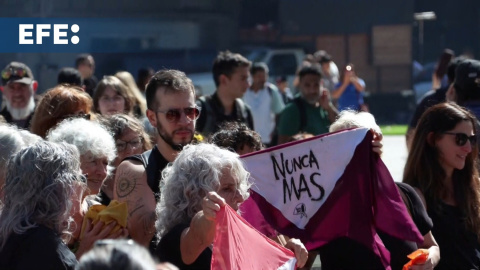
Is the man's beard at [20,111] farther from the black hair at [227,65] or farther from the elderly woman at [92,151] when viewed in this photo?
the elderly woman at [92,151]

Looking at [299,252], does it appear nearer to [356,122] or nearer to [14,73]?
[356,122]

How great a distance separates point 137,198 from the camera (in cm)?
478

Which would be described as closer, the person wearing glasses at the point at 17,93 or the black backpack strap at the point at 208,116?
the black backpack strap at the point at 208,116

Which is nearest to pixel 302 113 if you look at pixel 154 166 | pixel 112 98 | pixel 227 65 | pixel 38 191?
pixel 227 65

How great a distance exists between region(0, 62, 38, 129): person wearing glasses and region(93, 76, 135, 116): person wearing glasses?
2.39 ft

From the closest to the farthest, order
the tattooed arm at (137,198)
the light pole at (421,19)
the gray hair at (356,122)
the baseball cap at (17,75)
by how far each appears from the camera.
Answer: the tattooed arm at (137,198) < the gray hair at (356,122) < the baseball cap at (17,75) < the light pole at (421,19)

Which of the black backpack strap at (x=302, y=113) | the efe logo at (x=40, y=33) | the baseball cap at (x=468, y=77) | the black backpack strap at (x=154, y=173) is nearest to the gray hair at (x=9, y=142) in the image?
the black backpack strap at (x=154, y=173)

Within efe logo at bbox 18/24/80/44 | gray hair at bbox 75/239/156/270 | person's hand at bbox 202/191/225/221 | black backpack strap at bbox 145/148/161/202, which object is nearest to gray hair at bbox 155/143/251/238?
person's hand at bbox 202/191/225/221

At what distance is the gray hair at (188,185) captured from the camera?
4.02 metres

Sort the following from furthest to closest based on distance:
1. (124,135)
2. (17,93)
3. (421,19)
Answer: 1. (421,19)
2. (17,93)
3. (124,135)

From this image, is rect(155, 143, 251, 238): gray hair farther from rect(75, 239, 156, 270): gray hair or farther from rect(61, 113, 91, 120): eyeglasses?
rect(61, 113, 91, 120): eyeglasses

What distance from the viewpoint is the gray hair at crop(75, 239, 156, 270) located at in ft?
7.63

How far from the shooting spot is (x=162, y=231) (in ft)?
13.4

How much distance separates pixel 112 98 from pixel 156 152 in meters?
3.06
